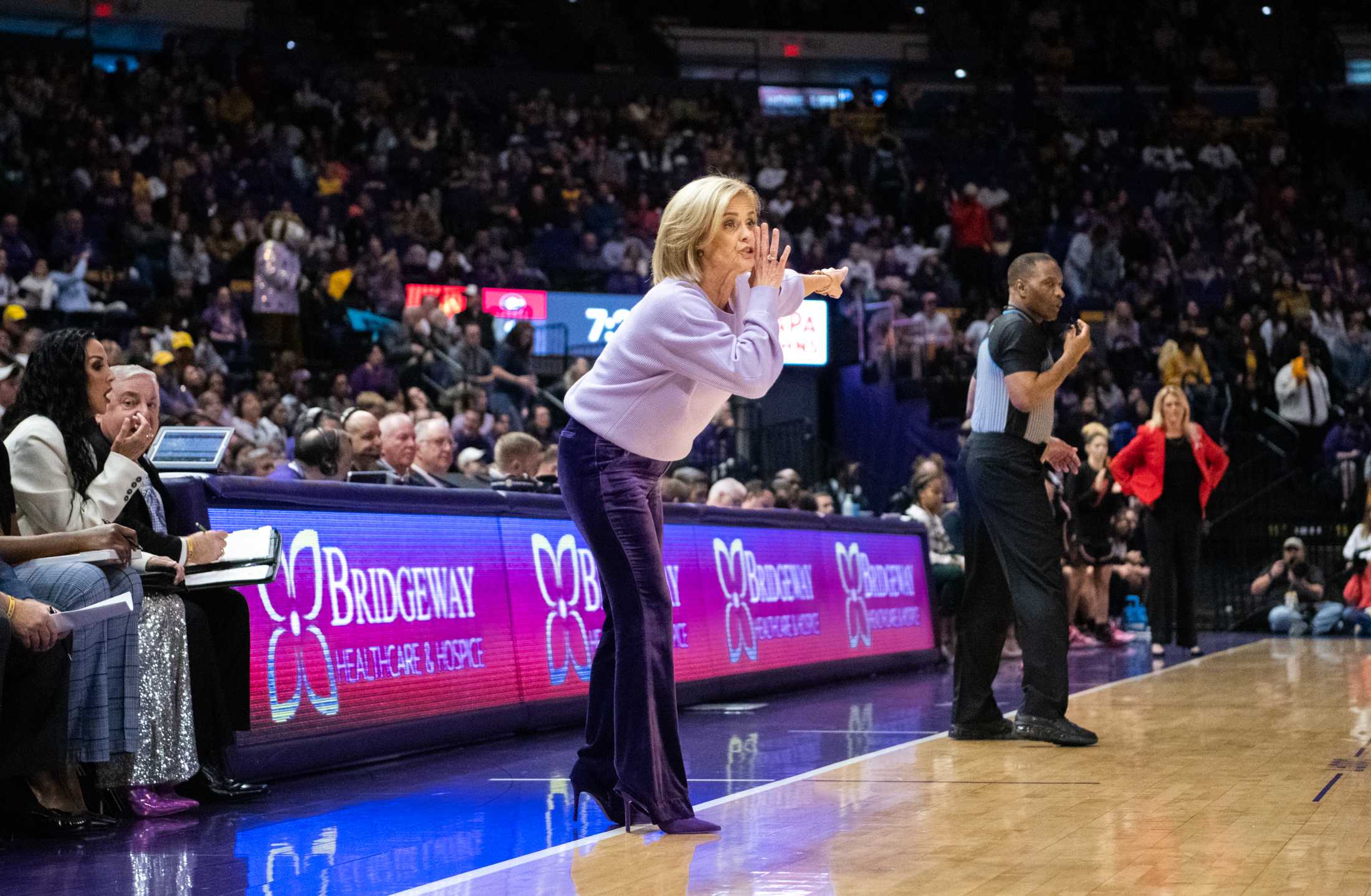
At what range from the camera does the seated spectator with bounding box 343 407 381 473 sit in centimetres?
835

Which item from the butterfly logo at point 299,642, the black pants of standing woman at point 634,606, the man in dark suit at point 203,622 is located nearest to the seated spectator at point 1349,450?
the butterfly logo at point 299,642

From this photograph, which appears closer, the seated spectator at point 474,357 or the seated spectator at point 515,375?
the seated spectator at point 515,375

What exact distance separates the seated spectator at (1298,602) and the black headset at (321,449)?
10523 millimetres

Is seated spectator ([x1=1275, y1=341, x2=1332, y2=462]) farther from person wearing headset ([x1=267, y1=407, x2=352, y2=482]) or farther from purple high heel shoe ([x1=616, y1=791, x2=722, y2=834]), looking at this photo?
purple high heel shoe ([x1=616, y1=791, x2=722, y2=834])

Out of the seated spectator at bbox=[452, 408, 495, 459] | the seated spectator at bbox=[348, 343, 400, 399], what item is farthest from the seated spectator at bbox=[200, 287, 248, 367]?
the seated spectator at bbox=[452, 408, 495, 459]

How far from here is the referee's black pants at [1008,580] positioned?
6.24m

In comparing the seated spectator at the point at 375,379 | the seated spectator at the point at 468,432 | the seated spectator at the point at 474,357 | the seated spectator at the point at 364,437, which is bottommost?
the seated spectator at the point at 364,437

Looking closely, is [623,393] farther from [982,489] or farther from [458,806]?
[982,489]

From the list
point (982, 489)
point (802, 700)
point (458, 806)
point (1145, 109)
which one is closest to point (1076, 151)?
point (1145, 109)

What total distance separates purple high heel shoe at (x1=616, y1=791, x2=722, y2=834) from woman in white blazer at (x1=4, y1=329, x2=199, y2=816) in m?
1.65

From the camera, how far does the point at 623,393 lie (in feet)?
14.3

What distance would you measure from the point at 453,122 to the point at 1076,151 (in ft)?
34.7

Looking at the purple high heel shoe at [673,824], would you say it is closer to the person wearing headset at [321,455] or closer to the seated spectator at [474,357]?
the person wearing headset at [321,455]

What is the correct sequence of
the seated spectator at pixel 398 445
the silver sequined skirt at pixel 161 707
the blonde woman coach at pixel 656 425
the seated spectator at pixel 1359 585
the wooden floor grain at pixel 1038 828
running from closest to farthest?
the wooden floor grain at pixel 1038 828, the blonde woman coach at pixel 656 425, the silver sequined skirt at pixel 161 707, the seated spectator at pixel 398 445, the seated spectator at pixel 1359 585
